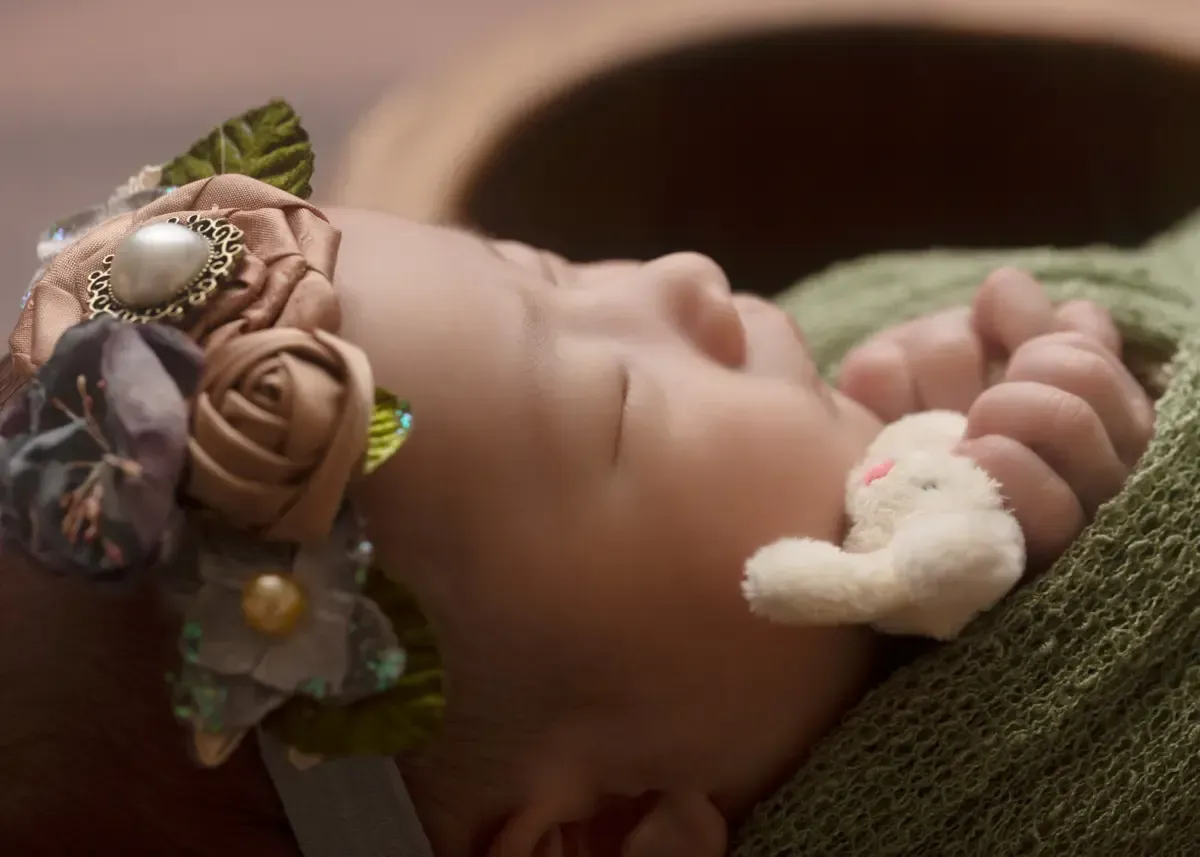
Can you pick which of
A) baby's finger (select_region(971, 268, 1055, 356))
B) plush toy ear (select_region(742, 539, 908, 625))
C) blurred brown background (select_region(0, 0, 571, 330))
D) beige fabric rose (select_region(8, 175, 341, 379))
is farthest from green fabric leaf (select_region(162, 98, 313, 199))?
blurred brown background (select_region(0, 0, 571, 330))

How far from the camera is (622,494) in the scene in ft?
1.84

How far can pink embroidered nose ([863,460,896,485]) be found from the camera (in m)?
0.61

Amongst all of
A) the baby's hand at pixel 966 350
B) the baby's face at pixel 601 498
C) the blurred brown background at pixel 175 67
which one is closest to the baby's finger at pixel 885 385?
the baby's hand at pixel 966 350

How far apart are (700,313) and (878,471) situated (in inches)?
5.0

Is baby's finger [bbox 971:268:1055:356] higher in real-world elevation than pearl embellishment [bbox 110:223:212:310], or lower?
A: lower

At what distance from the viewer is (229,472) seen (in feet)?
1.51

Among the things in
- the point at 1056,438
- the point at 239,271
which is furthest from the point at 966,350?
the point at 239,271

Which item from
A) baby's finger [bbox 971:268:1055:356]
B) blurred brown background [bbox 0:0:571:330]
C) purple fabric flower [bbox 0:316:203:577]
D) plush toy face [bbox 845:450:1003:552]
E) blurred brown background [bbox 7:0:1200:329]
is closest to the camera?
purple fabric flower [bbox 0:316:203:577]

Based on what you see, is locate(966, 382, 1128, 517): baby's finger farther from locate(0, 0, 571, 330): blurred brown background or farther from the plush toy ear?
locate(0, 0, 571, 330): blurred brown background

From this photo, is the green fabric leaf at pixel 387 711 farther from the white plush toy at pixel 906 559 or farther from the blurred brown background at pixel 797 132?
the blurred brown background at pixel 797 132

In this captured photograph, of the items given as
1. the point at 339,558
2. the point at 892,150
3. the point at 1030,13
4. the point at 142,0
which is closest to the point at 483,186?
the point at 892,150

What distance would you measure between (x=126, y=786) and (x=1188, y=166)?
95 cm

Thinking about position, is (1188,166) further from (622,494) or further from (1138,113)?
(622,494)

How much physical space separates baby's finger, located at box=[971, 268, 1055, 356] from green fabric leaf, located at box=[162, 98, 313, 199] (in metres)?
0.41
